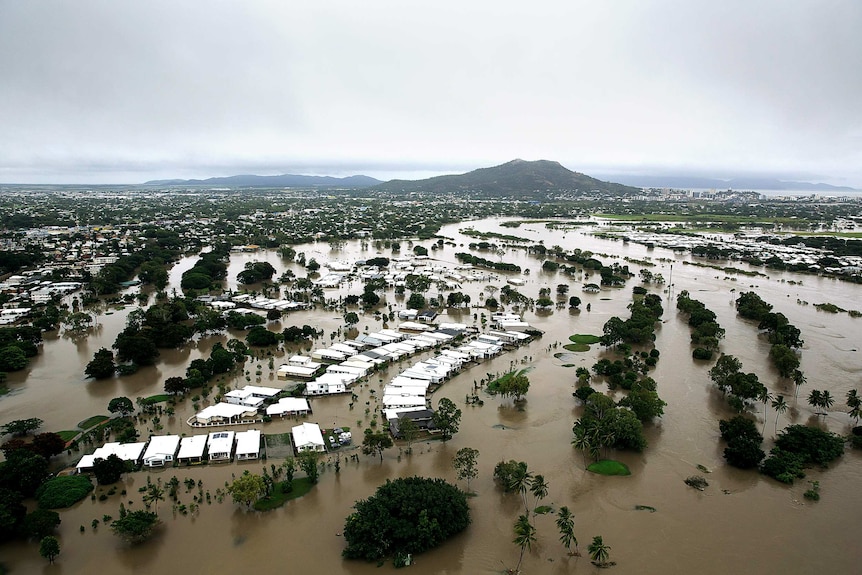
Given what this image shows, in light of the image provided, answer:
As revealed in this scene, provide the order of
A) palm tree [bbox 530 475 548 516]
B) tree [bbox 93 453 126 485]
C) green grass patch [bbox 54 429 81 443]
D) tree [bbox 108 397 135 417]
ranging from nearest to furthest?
palm tree [bbox 530 475 548 516] < tree [bbox 93 453 126 485] < green grass patch [bbox 54 429 81 443] < tree [bbox 108 397 135 417]

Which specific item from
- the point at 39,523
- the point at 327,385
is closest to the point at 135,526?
the point at 39,523

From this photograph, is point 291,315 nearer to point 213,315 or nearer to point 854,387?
point 213,315

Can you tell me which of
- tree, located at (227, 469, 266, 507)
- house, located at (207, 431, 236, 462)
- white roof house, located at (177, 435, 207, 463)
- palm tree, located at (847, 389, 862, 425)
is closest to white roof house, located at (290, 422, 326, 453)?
house, located at (207, 431, 236, 462)

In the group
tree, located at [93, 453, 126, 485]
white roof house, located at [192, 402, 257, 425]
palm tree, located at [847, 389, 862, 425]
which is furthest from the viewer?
white roof house, located at [192, 402, 257, 425]

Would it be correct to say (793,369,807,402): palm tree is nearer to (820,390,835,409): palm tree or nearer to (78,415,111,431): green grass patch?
(820,390,835,409): palm tree

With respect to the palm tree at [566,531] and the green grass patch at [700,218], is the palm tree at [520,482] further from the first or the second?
the green grass patch at [700,218]
